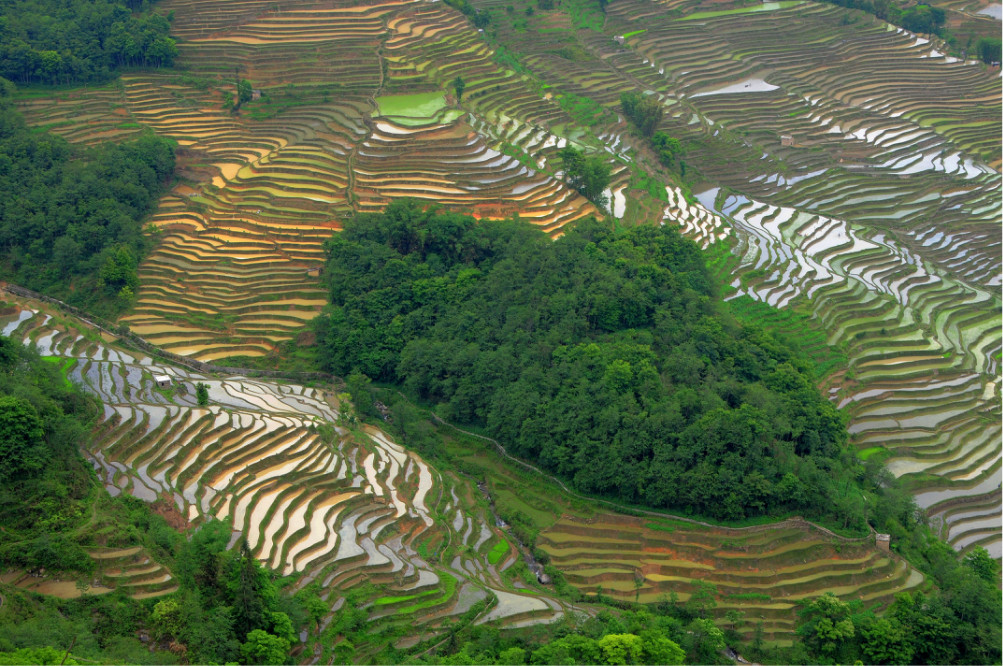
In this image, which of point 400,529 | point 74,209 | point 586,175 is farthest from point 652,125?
point 400,529

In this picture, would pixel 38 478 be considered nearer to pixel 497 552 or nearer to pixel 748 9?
pixel 497 552

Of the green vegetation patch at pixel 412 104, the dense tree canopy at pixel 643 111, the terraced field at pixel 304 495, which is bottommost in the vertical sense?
the terraced field at pixel 304 495

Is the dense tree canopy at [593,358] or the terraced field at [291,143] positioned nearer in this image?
the dense tree canopy at [593,358]

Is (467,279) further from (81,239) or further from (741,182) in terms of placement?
(741,182)

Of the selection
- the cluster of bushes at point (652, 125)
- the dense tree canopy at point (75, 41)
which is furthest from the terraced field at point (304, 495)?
the cluster of bushes at point (652, 125)

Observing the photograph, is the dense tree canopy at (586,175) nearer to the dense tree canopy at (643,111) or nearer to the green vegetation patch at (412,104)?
the green vegetation patch at (412,104)

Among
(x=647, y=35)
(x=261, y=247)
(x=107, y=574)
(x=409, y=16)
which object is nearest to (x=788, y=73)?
(x=647, y=35)

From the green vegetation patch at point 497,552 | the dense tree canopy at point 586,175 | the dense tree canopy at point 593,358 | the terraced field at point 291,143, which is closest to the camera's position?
the green vegetation patch at point 497,552
